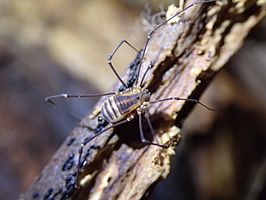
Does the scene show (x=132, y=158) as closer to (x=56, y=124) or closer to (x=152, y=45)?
(x=152, y=45)

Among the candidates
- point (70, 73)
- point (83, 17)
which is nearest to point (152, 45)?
point (70, 73)

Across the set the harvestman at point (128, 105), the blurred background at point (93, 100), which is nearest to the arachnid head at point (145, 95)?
the harvestman at point (128, 105)

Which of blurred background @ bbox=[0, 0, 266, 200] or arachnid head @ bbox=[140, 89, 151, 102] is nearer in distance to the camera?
arachnid head @ bbox=[140, 89, 151, 102]

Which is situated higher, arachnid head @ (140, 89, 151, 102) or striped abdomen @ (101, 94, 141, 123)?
striped abdomen @ (101, 94, 141, 123)

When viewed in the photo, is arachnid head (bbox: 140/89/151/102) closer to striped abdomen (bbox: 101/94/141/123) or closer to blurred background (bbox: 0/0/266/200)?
striped abdomen (bbox: 101/94/141/123)

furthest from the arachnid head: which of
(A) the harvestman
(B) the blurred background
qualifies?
(B) the blurred background
